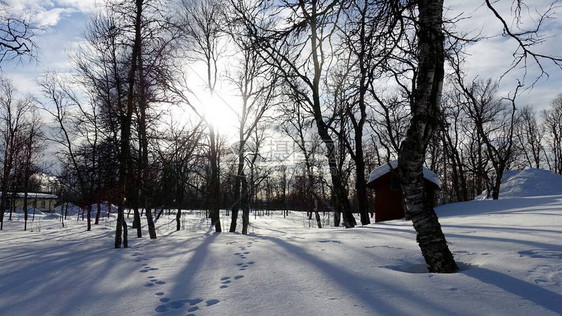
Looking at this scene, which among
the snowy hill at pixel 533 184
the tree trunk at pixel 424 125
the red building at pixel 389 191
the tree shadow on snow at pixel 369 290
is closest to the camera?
the tree shadow on snow at pixel 369 290

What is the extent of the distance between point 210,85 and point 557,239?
1423 centimetres

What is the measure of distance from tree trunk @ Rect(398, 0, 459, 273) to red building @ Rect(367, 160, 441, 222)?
11.1 m

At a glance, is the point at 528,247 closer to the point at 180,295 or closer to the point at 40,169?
the point at 180,295

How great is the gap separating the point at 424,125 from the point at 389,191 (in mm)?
11772

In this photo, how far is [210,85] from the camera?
601 inches

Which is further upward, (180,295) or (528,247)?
(528,247)

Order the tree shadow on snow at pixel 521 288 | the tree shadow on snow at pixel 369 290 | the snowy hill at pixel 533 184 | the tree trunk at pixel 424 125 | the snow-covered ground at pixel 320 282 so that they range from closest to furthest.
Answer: the tree shadow on snow at pixel 521 288, the tree shadow on snow at pixel 369 290, the snow-covered ground at pixel 320 282, the tree trunk at pixel 424 125, the snowy hill at pixel 533 184

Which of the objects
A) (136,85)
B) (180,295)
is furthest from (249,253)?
(136,85)

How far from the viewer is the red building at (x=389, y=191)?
1418 centimetres

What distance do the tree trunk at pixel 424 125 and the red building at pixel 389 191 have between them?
11.1 meters

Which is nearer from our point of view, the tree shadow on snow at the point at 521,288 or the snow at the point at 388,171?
the tree shadow on snow at the point at 521,288

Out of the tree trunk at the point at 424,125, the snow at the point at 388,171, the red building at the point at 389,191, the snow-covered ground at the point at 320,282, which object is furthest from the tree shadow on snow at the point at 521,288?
the red building at the point at 389,191

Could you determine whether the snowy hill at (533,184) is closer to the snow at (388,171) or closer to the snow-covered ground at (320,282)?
the snow at (388,171)

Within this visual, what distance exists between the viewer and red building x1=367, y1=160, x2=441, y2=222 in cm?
1418
